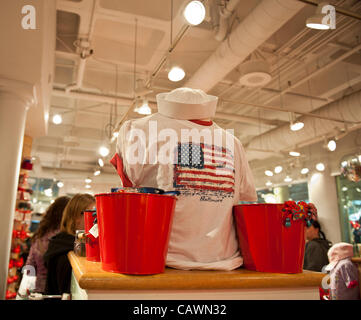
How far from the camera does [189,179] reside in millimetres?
1597

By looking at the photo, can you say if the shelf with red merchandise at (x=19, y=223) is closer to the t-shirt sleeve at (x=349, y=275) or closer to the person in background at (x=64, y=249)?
the person in background at (x=64, y=249)

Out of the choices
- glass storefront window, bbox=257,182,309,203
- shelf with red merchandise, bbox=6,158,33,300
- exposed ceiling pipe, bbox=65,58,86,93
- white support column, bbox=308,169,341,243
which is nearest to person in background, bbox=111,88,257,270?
exposed ceiling pipe, bbox=65,58,86,93

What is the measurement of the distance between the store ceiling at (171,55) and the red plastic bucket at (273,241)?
9.85 feet

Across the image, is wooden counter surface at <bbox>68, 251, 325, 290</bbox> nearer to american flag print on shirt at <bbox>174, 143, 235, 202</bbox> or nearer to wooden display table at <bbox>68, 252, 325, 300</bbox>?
wooden display table at <bbox>68, 252, 325, 300</bbox>

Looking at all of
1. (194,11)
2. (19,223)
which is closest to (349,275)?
(194,11)

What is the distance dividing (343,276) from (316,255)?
0.64 meters

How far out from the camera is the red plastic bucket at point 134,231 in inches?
50.1

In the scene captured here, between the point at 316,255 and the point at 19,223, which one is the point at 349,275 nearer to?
the point at 316,255

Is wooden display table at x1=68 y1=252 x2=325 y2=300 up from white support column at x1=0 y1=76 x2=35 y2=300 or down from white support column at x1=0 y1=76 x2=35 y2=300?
down

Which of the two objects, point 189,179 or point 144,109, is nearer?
point 189,179

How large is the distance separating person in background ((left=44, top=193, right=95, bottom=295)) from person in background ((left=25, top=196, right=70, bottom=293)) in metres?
0.50

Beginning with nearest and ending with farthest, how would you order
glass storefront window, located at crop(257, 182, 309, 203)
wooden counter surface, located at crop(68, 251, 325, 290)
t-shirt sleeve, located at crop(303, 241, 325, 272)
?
wooden counter surface, located at crop(68, 251, 325, 290)
t-shirt sleeve, located at crop(303, 241, 325, 272)
glass storefront window, located at crop(257, 182, 309, 203)

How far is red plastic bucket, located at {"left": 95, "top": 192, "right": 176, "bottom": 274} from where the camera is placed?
4.17 feet
